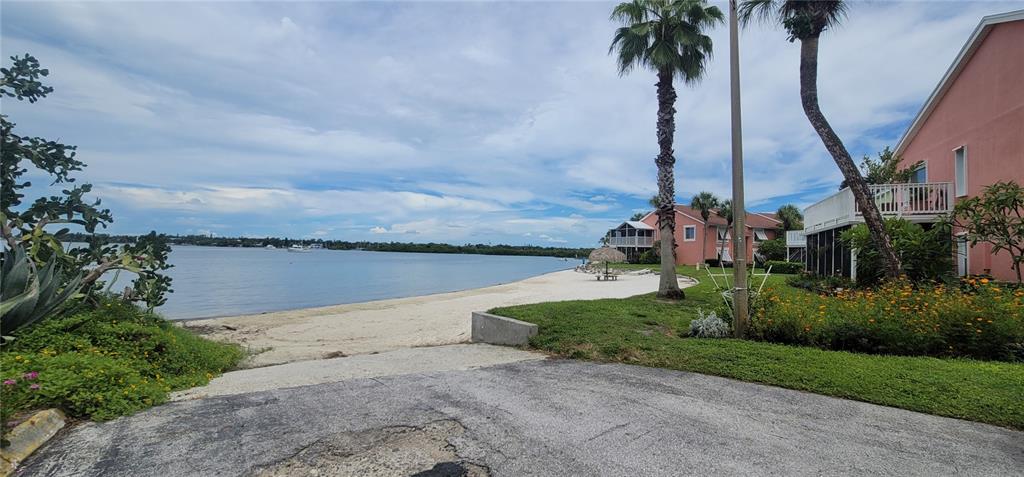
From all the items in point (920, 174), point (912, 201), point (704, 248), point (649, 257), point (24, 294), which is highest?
point (920, 174)

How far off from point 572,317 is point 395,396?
16.5ft

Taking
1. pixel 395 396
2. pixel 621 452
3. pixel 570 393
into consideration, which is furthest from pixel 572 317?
pixel 621 452

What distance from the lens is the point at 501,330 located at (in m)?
8.38

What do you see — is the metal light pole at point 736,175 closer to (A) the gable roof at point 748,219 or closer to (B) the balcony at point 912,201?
(B) the balcony at point 912,201

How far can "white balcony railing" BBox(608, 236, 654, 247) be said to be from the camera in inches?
2053

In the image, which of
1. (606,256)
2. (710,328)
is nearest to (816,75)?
(710,328)

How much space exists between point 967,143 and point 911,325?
1158 centimetres

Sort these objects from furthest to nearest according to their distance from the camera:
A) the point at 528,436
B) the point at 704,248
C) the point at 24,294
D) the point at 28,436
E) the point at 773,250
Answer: the point at 704,248 → the point at 773,250 → the point at 24,294 → the point at 528,436 → the point at 28,436

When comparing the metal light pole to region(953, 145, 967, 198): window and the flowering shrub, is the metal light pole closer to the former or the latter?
the flowering shrub

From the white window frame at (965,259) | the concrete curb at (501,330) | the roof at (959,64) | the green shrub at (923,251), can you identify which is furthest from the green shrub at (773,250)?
the concrete curb at (501,330)

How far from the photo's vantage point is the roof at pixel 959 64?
12.4 m

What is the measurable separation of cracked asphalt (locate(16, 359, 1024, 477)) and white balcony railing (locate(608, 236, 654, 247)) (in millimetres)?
47728

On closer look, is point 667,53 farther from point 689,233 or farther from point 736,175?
point 689,233

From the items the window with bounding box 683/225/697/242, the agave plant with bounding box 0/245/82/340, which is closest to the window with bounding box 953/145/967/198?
the agave plant with bounding box 0/245/82/340
